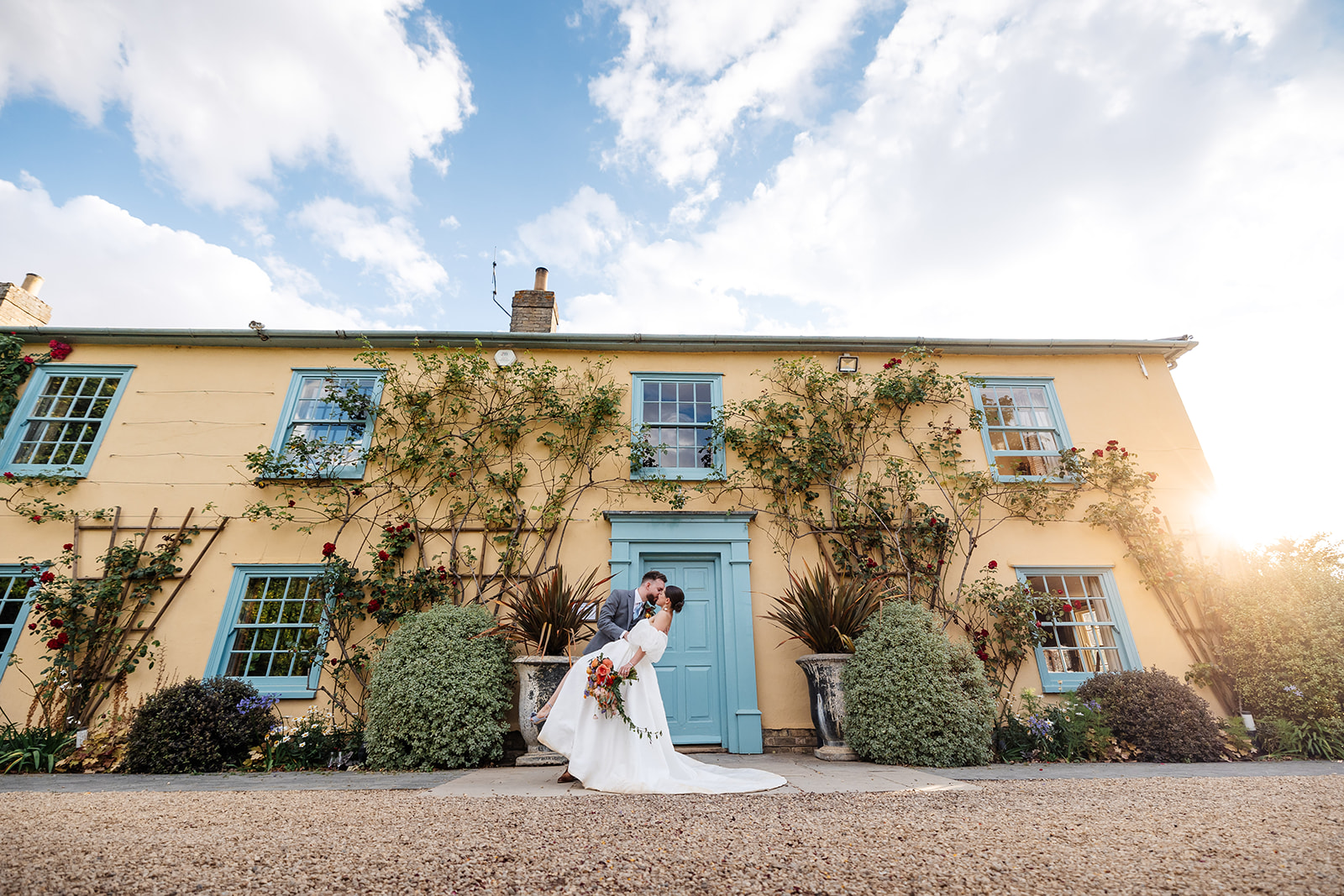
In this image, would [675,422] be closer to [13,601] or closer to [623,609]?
[623,609]

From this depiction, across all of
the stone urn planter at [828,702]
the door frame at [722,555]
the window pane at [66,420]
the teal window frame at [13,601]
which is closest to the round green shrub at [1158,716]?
the stone urn planter at [828,702]

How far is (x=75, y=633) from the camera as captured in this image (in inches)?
227

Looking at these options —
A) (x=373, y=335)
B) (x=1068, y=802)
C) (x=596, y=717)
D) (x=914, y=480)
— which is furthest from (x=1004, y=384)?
(x=373, y=335)

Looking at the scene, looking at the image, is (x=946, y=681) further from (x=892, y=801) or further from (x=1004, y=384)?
(x=1004, y=384)

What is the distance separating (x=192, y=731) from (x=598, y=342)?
5.72 meters

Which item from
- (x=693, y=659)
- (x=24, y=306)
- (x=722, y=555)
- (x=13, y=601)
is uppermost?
(x=24, y=306)

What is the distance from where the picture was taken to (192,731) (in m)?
5.05

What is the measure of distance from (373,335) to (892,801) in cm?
748

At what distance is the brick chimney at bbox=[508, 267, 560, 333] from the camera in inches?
312

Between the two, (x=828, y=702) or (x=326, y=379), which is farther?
(x=326, y=379)

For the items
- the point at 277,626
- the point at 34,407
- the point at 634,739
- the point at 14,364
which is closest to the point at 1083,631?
the point at 634,739

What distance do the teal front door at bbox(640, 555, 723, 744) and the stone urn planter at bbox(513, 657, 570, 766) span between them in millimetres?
1233

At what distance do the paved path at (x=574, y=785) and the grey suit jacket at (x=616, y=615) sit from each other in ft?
3.50

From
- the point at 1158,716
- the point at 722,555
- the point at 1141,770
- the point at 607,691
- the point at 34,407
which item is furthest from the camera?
the point at 34,407
